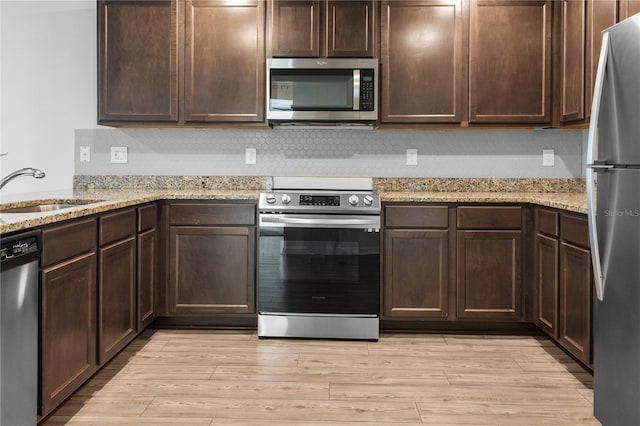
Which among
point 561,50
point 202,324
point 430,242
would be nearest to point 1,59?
point 202,324

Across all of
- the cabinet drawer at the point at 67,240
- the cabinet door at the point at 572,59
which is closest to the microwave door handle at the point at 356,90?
the cabinet door at the point at 572,59

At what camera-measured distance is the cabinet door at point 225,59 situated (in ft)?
12.3

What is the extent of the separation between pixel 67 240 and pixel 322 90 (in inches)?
77.6

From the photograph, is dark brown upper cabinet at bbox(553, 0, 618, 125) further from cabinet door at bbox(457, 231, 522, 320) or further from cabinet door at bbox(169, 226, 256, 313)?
cabinet door at bbox(169, 226, 256, 313)

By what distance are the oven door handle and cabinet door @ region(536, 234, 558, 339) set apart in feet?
3.12

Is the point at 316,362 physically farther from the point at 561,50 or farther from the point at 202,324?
the point at 561,50

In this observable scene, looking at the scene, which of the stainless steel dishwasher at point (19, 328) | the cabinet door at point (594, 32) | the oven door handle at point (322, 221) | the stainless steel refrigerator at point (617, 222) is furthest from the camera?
the oven door handle at point (322, 221)

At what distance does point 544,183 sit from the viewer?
4.08 metres

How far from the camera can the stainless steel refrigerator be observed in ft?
6.29

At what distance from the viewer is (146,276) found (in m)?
3.37

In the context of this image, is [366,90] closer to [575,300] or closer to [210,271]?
[210,271]

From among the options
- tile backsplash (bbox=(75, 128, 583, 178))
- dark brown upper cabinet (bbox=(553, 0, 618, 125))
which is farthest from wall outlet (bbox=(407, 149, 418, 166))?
dark brown upper cabinet (bbox=(553, 0, 618, 125))

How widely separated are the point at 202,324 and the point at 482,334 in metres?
1.76

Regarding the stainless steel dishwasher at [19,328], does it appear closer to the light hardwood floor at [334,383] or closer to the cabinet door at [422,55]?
the light hardwood floor at [334,383]
